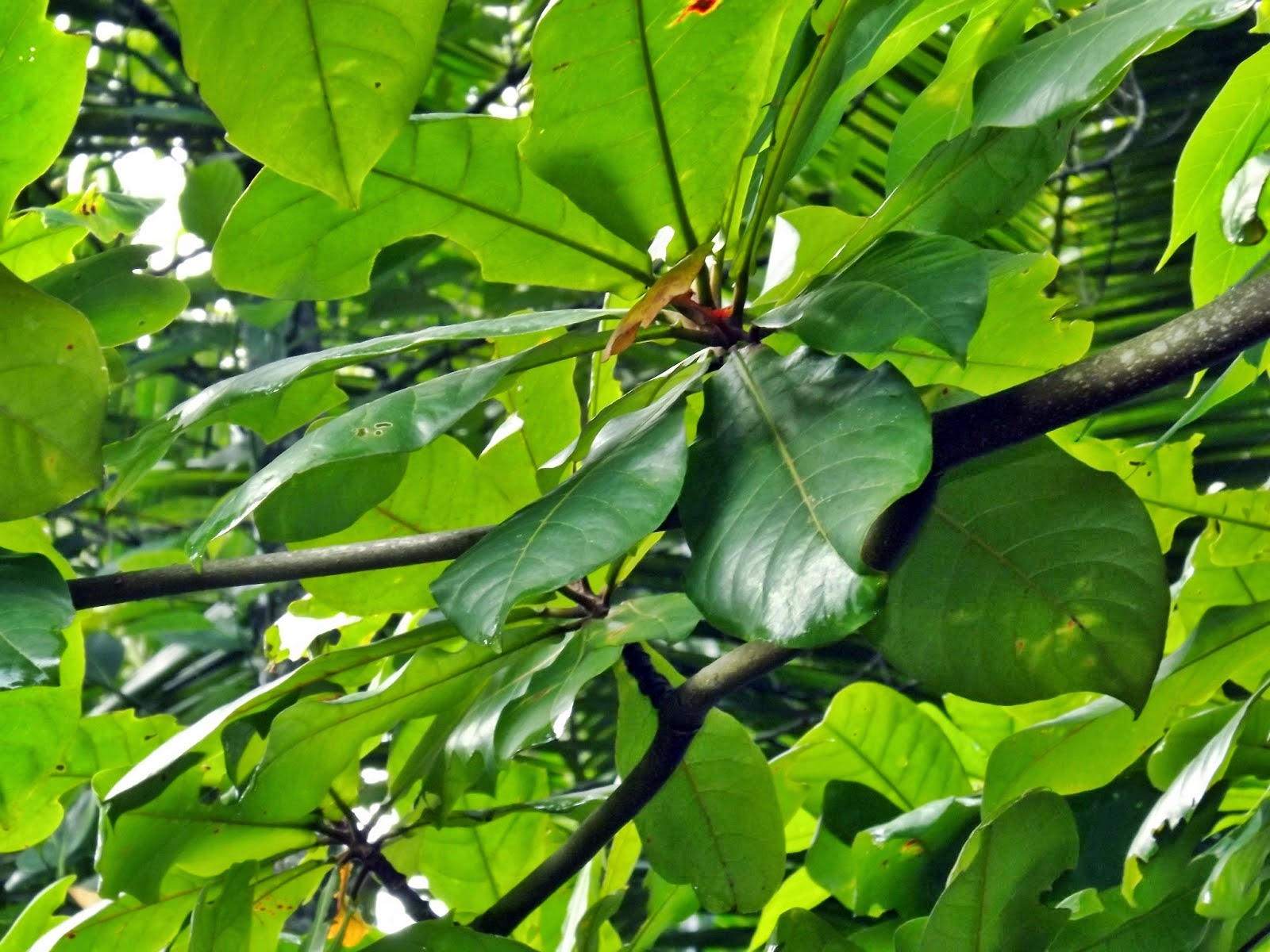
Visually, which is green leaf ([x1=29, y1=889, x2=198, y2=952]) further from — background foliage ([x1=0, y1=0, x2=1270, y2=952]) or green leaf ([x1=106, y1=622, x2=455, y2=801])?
green leaf ([x1=106, y1=622, x2=455, y2=801])

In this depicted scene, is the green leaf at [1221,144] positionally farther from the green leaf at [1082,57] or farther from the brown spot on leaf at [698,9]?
the brown spot on leaf at [698,9]

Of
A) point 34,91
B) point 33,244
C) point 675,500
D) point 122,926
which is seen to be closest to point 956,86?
point 675,500

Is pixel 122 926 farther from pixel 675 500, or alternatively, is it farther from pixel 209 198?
pixel 209 198

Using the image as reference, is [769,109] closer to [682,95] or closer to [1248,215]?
[682,95]

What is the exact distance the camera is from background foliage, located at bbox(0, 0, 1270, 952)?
0.42 meters

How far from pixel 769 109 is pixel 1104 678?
9.6 inches

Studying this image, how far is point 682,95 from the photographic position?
1.53 feet

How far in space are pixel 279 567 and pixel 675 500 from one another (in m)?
0.17

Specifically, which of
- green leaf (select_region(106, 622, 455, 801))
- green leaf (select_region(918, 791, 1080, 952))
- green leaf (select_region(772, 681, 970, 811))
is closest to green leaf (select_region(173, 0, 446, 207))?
green leaf (select_region(106, 622, 455, 801))

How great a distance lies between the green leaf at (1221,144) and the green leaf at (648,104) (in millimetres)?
221

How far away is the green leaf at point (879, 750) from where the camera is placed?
2.55ft

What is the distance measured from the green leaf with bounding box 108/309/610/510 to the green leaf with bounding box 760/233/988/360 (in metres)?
0.10

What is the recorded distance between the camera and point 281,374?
472 mm

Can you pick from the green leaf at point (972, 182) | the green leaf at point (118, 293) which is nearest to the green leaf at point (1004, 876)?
the green leaf at point (972, 182)
